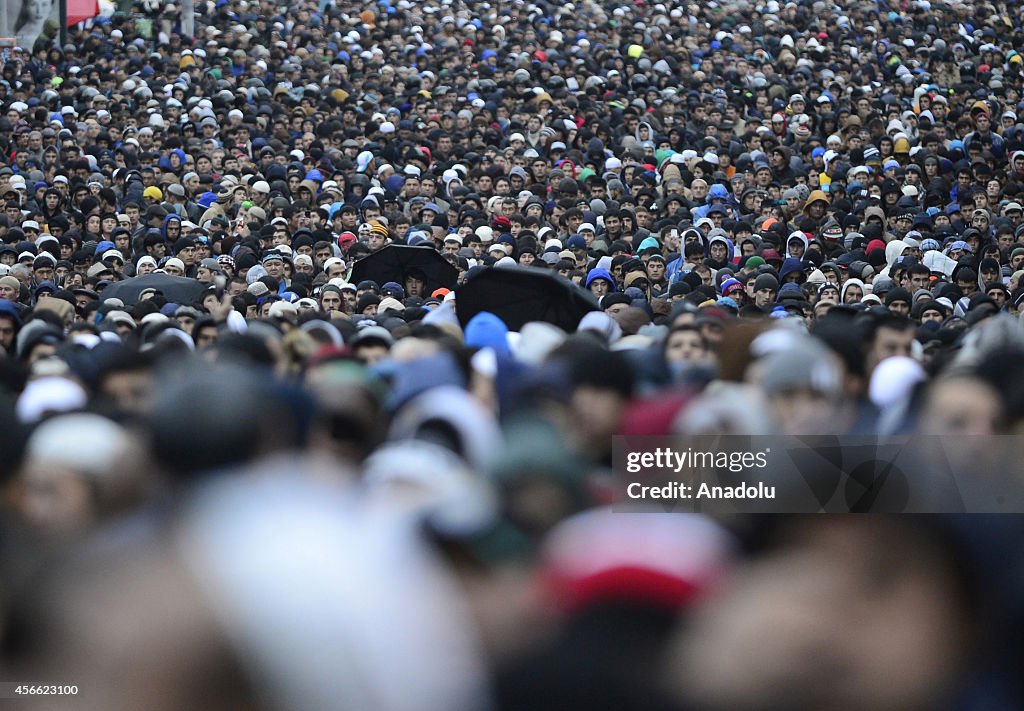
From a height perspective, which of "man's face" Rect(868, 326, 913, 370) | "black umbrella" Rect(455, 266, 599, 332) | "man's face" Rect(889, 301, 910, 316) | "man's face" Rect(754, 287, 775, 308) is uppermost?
"man's face" Rect(868, 326, 913, 370)

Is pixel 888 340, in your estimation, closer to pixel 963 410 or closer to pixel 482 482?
pixel 963 410

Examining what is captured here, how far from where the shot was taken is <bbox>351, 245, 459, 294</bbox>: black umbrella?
9.88 meters

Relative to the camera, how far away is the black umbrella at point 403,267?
9.88 metres

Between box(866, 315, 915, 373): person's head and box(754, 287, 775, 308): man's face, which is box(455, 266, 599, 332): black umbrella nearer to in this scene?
box(866, 315, 915, 373): person's head

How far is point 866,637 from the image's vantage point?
7.41 ft

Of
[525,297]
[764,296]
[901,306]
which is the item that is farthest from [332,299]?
[901,306]

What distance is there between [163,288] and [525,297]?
3.43 meters

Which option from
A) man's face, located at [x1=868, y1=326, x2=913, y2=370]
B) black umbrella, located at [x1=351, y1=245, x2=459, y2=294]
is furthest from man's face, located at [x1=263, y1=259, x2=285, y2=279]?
man's face, located at [x1=868, y1=326, x2=913, y2=370]

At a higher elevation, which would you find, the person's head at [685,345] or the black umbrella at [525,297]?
the person's head at [685,345]

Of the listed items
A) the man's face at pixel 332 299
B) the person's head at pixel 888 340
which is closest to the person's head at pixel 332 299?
the man's face at pixel 332 299

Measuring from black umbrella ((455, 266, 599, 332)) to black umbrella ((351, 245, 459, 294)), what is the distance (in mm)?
2886

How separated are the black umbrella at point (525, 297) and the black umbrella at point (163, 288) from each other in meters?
2.80

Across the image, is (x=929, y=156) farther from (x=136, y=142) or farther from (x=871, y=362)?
(x=871, y=362)

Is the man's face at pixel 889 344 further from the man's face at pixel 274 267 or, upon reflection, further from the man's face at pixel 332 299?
the man's face at pixel 274 267
